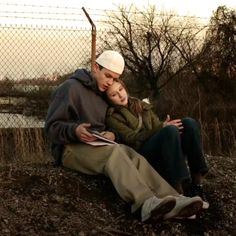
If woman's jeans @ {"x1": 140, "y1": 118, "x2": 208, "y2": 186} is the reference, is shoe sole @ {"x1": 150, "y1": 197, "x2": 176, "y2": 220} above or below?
below

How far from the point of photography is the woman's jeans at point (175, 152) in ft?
14.5

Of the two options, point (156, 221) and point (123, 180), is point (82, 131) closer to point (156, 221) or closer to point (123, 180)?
point (123, 180)

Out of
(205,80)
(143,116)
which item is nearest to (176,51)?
(205,80)

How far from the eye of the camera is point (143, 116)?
4.85 m

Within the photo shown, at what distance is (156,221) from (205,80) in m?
8.13

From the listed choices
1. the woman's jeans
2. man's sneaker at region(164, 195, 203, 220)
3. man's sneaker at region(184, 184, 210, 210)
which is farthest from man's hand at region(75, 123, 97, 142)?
man's sneaker at region(184, 184, 210, 210)

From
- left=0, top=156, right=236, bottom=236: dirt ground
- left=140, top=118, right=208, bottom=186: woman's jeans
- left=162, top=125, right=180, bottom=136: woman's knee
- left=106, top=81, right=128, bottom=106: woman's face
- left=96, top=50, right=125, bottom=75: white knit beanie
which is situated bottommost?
left=0, top=156, right=236, bottom=236: dirt ground

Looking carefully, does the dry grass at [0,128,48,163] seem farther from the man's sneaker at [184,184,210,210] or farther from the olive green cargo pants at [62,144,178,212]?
the man's sneaker at [184,184,210,210]

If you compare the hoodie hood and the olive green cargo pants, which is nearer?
the olive green cargo pants

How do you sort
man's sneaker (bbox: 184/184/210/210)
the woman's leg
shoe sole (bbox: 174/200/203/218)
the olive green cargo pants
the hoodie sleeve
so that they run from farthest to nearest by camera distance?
1. man's sneaker (bbox: 184/184/210/210)
2. the hoodie sleeve
3. the woman's leg
4. the olive green cargo pants
5. shoe sole (bbox: 174/200/203/218)

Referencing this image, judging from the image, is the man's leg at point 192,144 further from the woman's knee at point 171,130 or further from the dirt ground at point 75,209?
the dirt ground at point 75,209

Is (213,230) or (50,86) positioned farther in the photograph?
(50,86)

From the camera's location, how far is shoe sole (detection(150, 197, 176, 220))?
13.0 feet

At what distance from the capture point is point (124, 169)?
4.32 m
